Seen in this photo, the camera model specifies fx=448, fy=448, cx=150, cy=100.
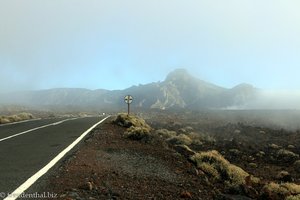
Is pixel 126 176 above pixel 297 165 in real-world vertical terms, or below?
above

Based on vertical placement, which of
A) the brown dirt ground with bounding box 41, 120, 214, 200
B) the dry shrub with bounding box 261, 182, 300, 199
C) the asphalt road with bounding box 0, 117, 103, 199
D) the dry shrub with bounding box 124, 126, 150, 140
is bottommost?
the dry shrub with bounding box 261, 182, 300, 199

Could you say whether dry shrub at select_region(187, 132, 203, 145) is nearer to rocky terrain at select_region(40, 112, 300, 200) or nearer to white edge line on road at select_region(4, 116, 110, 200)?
rocky terrain at select_region(40, 112, 300, 200)

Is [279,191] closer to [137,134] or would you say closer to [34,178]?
[137,134]

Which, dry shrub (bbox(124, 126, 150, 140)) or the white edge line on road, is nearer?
the white edge line on road

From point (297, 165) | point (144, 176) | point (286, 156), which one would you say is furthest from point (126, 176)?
point (286, 156)

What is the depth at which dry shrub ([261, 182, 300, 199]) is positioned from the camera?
498 inches

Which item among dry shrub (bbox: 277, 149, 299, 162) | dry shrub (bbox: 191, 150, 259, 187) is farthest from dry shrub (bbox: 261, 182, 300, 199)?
dry shrub (bbox: 277, 149, 299, 162)

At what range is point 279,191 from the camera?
1406 cm

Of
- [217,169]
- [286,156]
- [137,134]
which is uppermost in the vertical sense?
[137,134]

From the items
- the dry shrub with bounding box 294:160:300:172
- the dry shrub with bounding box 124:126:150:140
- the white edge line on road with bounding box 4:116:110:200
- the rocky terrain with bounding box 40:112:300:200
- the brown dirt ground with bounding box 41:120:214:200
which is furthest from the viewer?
the dry shrub with bounding box 294:160:300:172

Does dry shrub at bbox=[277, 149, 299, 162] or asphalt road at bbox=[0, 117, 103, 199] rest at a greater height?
asphalt road at bbox=[0, 117, 103, 199]

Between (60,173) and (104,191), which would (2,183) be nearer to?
(60,173)

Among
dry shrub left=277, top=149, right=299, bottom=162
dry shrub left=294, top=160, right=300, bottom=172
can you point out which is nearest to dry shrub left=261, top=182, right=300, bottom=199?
dry shrub left=294, top=160, right=300, bottom=172

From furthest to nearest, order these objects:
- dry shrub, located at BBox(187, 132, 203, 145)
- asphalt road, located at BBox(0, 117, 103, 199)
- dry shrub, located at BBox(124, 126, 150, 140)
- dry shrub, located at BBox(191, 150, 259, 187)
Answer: dry shrub, located at BBox(187, 132, 203, 145) < dry shrub, located at BBox(124, 126, 150, 140) < dry shrub, located at BBox(191, 150, 259, 187) < asphalt road, located at BBox(0, 117, 103, 199)
